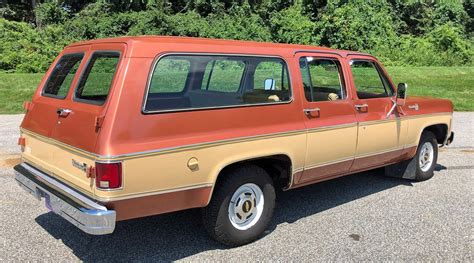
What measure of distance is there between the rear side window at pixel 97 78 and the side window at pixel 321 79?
1.95 m

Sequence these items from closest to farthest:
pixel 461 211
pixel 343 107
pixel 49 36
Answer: pixel 343 107 < pixel 461 211 < pixel 49 36

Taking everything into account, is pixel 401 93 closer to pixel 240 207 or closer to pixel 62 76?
pixel 240 207

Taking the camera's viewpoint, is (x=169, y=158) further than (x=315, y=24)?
No

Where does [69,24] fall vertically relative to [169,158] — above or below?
above

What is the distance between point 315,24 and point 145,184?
25442mm

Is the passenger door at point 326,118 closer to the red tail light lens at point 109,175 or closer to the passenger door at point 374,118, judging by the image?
the passenger door at point 374,118

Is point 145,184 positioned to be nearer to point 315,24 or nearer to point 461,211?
point 461,211

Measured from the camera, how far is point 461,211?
5.57 metres

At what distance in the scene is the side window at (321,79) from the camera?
4945mm

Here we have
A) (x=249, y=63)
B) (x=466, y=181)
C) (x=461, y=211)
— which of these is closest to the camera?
(x=249, y=63)

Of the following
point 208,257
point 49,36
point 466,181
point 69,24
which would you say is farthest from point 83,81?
point 69,24

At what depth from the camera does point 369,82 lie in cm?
598

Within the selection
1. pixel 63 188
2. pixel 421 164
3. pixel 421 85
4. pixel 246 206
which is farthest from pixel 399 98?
pixel 421 85

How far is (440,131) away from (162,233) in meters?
4.50
